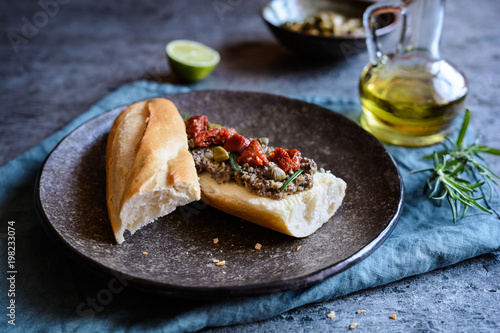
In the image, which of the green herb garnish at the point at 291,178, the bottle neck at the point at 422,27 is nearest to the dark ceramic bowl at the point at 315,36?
the bottle neck at the point at 422,27

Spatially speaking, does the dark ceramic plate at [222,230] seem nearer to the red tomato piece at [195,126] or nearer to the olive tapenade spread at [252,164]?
the olive tapenade spread at [252,164]

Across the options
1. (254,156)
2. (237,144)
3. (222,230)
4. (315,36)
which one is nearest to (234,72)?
(315,36)

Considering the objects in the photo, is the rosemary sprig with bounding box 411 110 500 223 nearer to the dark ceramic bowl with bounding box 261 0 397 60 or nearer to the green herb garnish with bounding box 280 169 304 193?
the green herb garnish with bounding box 280 169 304 193

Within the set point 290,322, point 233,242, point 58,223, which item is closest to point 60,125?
point 58,223

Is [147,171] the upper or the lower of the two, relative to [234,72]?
upper

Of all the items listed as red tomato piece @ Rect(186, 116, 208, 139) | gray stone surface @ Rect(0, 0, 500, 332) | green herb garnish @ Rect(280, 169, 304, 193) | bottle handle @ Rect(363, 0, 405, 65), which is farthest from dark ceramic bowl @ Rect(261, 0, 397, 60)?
green herb garnish @ Rect(280, 169, 304, 193)

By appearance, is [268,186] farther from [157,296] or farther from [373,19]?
[373,19]
